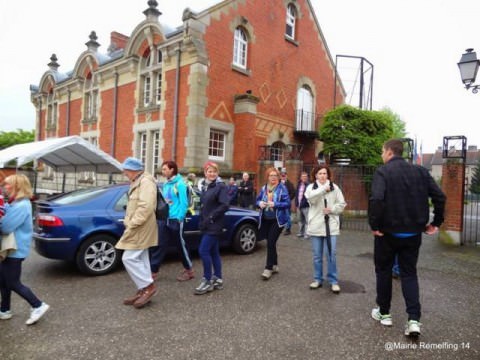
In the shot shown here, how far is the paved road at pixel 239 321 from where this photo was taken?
3158 millimetres

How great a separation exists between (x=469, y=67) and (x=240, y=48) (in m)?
10.0

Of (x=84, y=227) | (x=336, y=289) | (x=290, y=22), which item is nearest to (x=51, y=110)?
(x=290, y=22)

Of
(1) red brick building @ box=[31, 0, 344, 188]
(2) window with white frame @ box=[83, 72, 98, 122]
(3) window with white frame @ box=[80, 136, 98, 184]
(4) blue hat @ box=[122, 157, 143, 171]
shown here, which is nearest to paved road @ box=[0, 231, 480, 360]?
(4) blue hat @ box=[122, 157, 143, 171]

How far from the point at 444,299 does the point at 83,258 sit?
17.4ft

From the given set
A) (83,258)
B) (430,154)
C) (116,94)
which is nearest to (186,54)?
(116,94)

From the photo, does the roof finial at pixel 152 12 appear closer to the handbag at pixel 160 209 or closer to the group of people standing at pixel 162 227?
the group of people standing at pixel 162 227

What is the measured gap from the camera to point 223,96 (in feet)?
47.8

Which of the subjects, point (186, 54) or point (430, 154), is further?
point (430, 154)

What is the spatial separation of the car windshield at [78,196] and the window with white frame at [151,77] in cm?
1037

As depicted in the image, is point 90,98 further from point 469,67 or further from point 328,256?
point 328,256

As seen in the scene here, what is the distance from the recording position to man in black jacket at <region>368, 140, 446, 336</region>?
345cm

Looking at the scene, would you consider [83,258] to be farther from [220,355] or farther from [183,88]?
[183,88]

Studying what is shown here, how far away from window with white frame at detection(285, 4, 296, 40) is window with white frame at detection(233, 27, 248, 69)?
11.8 ft

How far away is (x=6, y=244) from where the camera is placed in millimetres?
3484
